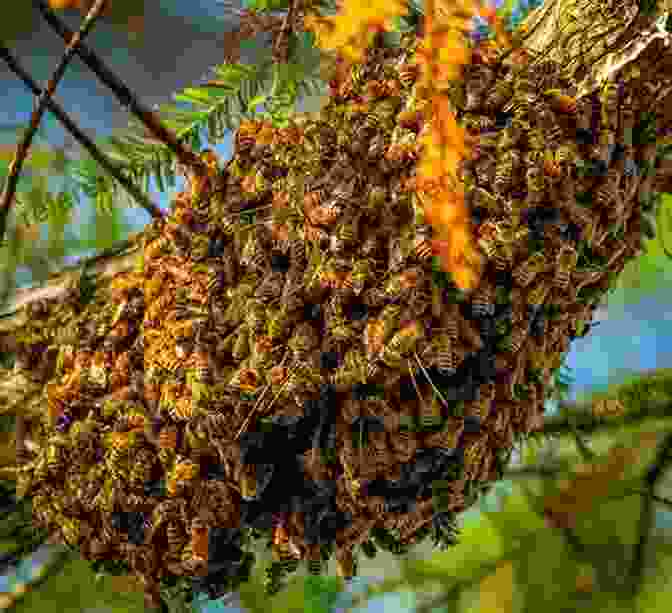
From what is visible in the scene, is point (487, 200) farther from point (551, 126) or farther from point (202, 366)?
point (202, 366)

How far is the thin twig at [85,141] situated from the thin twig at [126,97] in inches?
4.0

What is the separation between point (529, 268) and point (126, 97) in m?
0.78

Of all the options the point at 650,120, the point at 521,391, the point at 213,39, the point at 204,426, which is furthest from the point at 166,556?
the point at 213,39

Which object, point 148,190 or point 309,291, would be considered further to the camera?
point 148,190

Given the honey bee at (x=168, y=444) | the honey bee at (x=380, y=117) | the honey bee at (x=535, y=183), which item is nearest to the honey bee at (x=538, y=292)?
the honey bee at (x=535, y=183)

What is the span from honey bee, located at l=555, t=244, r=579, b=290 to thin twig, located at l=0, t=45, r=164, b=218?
87 centimetres

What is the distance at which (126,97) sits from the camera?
2.00 meters

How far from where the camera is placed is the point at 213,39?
5.11 m

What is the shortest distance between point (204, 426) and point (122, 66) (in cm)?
383

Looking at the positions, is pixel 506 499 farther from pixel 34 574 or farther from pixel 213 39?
pixel 213 39

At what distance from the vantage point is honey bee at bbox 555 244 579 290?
1783mm

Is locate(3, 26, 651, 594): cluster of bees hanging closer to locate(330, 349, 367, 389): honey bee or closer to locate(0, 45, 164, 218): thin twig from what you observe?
locate(330, 349, 367, 389): honey bee

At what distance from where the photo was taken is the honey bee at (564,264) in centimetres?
178

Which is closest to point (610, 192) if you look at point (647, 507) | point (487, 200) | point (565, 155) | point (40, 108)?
point (565, 155)
